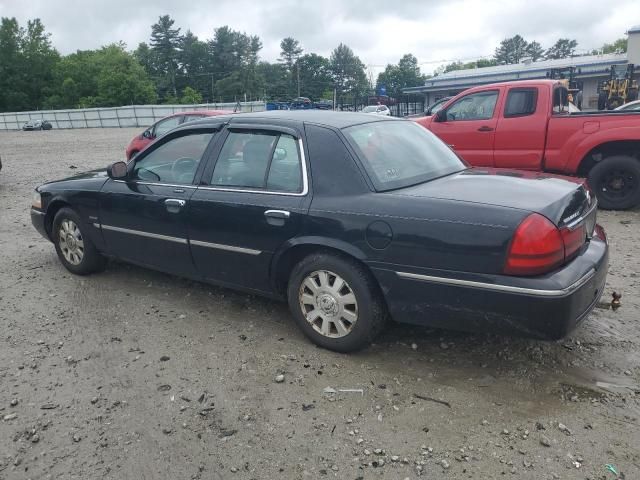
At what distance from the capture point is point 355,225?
3.31 metres

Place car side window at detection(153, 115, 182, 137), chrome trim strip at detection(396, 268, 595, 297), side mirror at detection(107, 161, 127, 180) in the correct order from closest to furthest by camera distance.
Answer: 1. chrome trim strip at detection(396, 268, 595, 297)
2. side mirror at detection(107, 161, 127, 180)
3. car side window at detection(153, 115, 182, 137)

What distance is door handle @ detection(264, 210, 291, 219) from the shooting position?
361cm

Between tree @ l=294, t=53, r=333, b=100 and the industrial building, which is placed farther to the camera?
tree @ l=294, t=53, r=333, b=100

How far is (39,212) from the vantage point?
5.51m

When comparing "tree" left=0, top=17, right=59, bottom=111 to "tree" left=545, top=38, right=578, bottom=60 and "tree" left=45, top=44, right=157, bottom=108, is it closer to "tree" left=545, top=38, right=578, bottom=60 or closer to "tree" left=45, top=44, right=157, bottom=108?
"tree" left=45, top=44, right=157, bottom=108

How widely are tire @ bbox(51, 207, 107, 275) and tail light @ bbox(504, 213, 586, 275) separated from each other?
394 cm

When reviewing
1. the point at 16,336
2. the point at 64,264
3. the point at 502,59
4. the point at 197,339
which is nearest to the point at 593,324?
the point at 197,339

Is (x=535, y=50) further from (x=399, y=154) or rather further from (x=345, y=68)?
(x=399, y=154)

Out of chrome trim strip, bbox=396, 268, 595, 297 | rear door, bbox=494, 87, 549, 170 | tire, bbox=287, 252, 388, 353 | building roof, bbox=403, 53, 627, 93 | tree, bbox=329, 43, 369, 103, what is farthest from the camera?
tree, bbox=329, 43, 369, 103

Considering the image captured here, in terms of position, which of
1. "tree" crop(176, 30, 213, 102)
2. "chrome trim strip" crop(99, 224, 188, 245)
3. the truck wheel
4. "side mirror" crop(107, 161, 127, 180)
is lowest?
the truck wheel

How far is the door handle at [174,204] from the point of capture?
418 cm

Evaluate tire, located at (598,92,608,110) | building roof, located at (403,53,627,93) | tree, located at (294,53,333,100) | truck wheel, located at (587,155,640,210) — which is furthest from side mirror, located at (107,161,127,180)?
tree, located at (294,53,333,100)

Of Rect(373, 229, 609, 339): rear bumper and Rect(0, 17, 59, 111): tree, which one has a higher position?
Rect(0, 17, 59, 111): tree

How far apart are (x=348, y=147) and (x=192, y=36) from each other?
343 ft
